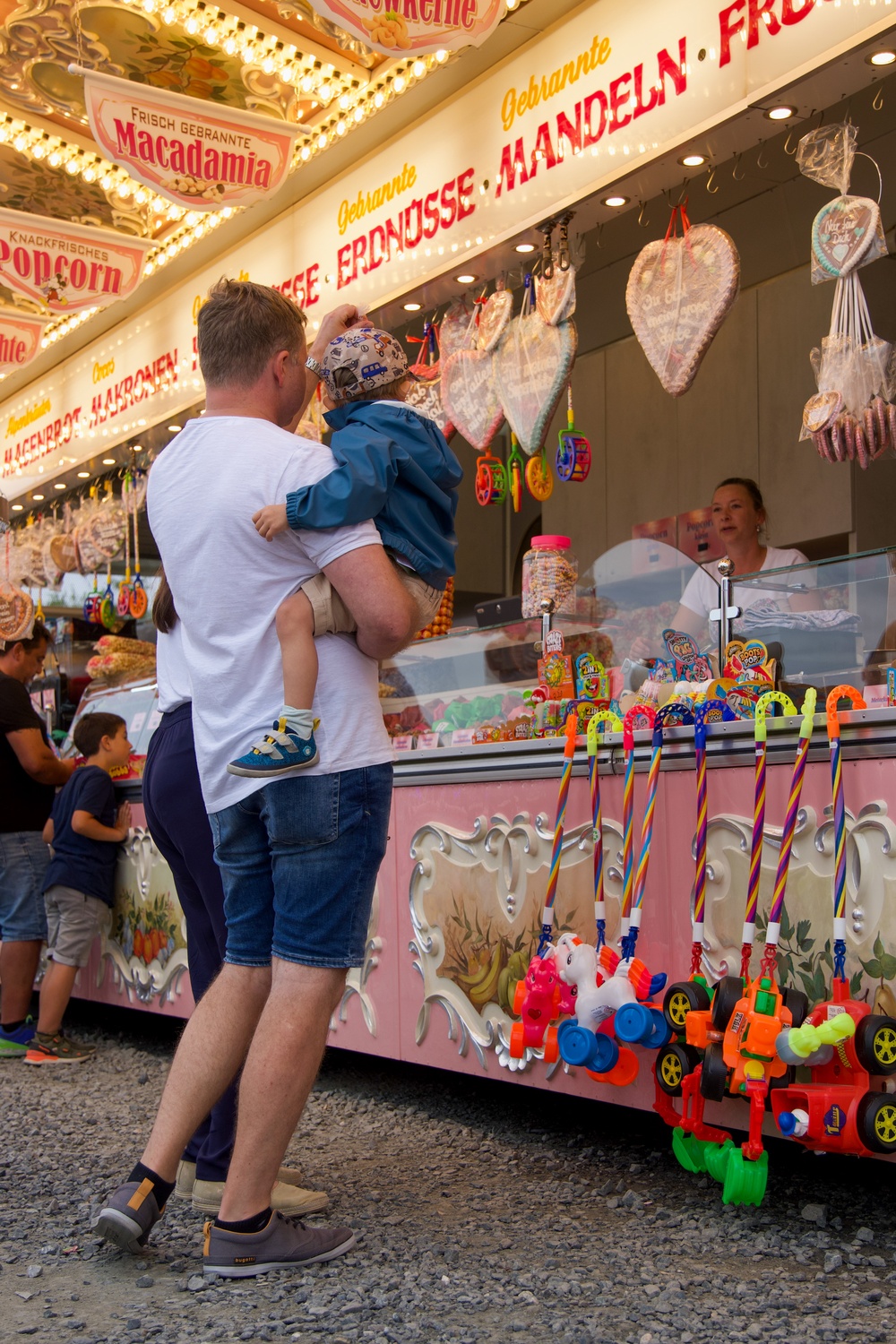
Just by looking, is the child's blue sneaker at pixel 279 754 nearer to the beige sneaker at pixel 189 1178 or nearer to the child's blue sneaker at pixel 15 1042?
the beige sneaker at pixel 189 1178

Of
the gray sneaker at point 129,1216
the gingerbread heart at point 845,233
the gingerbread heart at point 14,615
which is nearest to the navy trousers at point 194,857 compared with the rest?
the gray sneaker at point 129,1216

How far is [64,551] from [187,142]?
3.57 m

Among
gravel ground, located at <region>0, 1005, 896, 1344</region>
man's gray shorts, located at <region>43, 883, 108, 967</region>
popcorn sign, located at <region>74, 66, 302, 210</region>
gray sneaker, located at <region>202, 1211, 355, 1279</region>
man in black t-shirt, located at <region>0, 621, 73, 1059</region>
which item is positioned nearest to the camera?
gravel ground, located at <region>0, 1005, 896, 1344</region>

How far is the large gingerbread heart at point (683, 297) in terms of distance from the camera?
145 inches

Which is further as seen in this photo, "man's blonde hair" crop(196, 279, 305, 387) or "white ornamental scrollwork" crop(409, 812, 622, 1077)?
"white ornamental scrollwork" crop(409, 812, 622, 1077)

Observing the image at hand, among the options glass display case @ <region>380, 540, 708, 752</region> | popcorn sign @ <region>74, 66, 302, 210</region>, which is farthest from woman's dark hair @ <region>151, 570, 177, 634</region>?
popcorn sign @ <region>74, 66, 302, 210</region>

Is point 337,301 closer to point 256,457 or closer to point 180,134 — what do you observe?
point 180,134

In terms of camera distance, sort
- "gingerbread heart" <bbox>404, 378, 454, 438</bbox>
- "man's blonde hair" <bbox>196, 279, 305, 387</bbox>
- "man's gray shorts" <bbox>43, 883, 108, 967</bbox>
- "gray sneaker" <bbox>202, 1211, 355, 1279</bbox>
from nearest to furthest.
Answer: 1. "gray sneaker" <bbox>202, 1211, 355, 1279</bbox>
2. "man's blonde hair" <bbox>196, 279, 305, 387</bbox>
3. "gingerbread heart" <bbox>404, 378, 454, 438</bbox>
4. "man's gray shorts" <bbox>43, 883, 108, 967</bbox>

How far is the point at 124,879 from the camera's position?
4996mm

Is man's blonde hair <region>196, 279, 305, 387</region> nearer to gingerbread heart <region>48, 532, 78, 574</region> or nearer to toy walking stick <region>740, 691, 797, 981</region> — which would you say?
toy walking stick <region>740, 691, 797, 981</region>

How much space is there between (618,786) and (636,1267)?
110cm

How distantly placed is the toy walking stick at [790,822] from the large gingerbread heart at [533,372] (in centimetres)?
197

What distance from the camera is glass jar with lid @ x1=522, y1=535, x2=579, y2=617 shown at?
3961mm

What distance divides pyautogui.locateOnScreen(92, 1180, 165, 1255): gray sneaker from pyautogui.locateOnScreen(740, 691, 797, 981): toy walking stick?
3.72 ft
